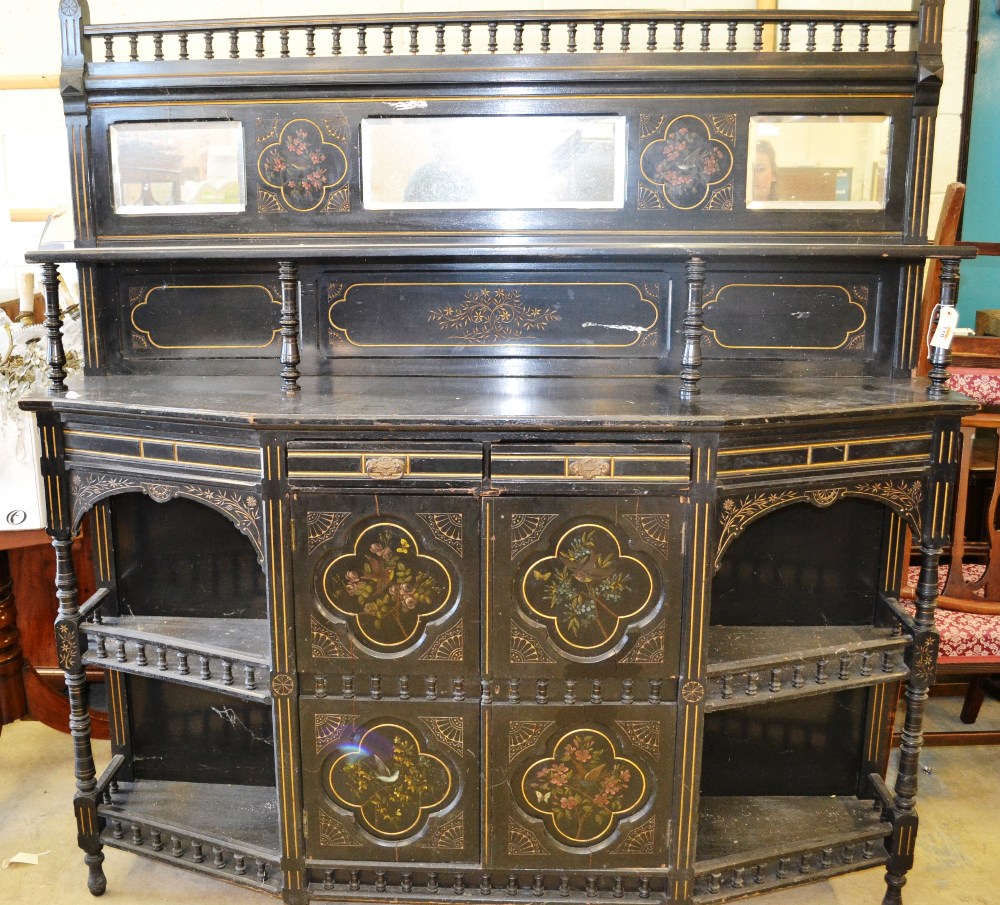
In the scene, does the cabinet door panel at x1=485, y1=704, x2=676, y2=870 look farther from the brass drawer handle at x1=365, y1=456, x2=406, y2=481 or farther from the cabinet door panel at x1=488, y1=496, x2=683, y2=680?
the brass drawer handle at x1=365, y1=456, x2=406, y2=481

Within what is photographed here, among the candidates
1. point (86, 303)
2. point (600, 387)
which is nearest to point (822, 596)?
point (600, 387)

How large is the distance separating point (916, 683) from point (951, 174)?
225cm

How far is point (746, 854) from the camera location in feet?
8.74

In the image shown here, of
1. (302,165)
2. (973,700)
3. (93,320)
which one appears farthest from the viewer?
(973,700)

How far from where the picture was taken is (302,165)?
9.20 ft

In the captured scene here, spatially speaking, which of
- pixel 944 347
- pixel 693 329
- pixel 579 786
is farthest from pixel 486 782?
pixel 944 347

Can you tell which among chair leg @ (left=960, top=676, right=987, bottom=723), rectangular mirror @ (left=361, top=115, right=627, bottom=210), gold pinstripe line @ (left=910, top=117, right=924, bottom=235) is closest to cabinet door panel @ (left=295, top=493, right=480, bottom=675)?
rectangular mirror @ (left=361, top=115, right=627, bottom=210)

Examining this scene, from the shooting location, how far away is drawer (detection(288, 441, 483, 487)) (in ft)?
7.72

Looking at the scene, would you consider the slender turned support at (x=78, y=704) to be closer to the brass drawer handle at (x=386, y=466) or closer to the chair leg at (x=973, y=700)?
the brass drawer handle at (x=386, y=466)

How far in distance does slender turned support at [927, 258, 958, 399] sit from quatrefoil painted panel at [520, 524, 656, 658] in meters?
0.95

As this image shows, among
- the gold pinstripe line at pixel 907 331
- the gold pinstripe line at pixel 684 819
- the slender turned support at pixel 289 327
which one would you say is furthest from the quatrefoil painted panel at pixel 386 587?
the gold pinstripe line at pixel 907 331

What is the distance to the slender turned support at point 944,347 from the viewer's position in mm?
2486

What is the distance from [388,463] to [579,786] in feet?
3.45

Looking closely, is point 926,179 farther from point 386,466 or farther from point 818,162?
point 386,466
